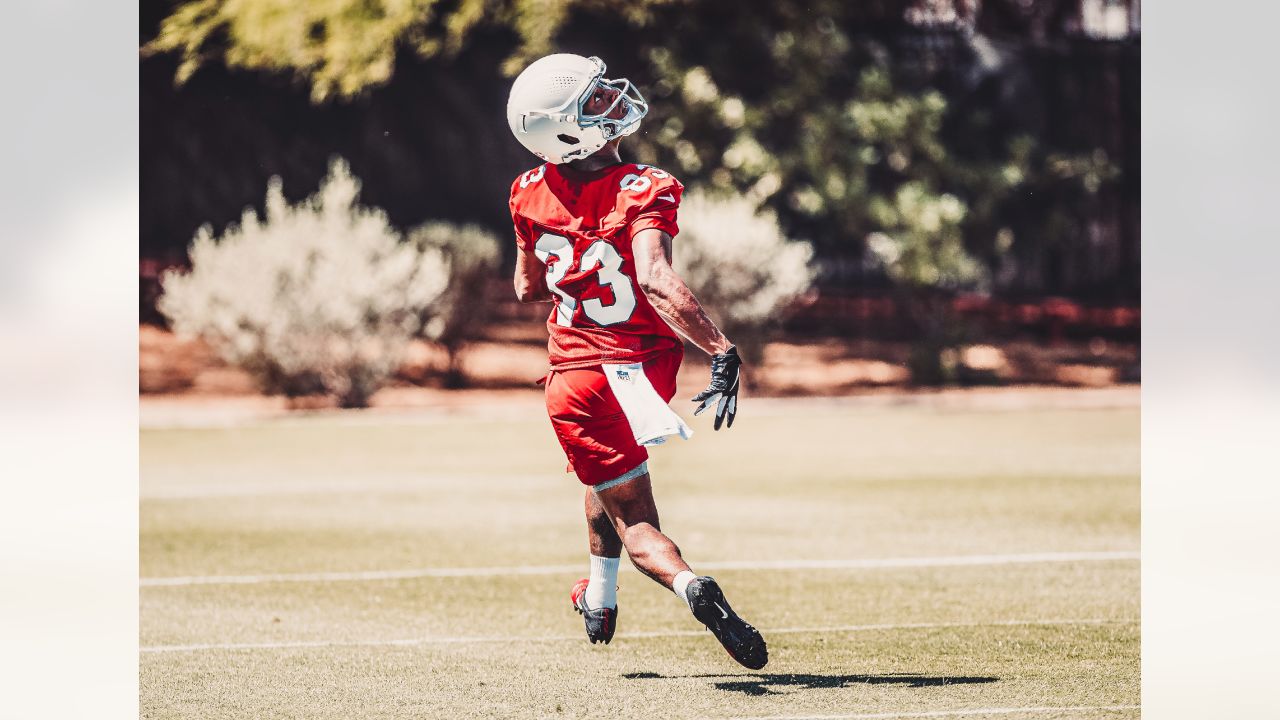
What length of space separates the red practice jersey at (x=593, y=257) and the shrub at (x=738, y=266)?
40.8 feet

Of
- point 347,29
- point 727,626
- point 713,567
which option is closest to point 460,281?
point 347,29

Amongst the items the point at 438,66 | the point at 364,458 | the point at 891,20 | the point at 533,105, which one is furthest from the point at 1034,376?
the point at 533,105

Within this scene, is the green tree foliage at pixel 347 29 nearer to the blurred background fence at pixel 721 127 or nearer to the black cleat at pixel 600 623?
the blurred background fence at pixel 721 127

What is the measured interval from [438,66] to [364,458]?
410 inches

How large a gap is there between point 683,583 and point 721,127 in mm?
16753

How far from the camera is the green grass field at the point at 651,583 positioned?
5.23 meters

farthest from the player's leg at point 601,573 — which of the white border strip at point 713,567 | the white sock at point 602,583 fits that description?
the white border strip at point 713,567

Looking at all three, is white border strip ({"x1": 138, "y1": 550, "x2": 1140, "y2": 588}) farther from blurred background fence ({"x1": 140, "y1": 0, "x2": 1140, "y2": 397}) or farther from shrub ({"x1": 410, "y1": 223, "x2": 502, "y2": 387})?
blurred background fence ({"x1": 140, "y1": 0, "x2": 1140, "y2": 397})

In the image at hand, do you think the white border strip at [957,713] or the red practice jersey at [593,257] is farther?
the red practice jersey at [593,257]

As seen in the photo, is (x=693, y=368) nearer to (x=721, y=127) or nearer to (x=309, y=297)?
(x=721, y=127)

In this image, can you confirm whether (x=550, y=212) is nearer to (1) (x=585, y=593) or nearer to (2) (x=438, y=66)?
(1) (x=585, y=593)

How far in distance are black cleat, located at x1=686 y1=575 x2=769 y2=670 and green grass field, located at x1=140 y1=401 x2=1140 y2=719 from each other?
31cm

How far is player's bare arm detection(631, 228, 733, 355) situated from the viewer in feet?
A: 15.9

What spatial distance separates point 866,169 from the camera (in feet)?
72.1
